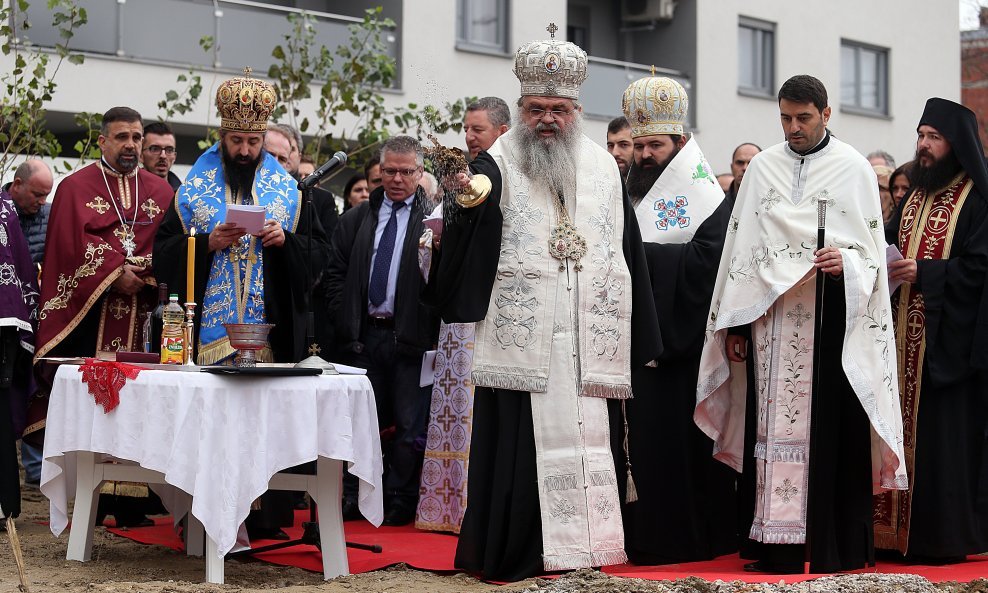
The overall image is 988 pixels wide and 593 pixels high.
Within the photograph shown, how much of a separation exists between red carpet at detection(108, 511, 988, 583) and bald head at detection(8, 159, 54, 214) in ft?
8.71

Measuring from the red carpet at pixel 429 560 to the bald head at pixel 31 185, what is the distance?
2656mm

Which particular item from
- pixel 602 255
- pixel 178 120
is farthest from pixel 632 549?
pixel 178 120

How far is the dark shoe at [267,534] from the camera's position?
7.50m

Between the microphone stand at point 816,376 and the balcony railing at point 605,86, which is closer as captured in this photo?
the microphone stand at point 816,376

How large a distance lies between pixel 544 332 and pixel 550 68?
1247mm

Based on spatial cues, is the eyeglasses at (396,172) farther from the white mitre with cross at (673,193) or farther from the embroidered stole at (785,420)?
the embroidered stole at (785,420)

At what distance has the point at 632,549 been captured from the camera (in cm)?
691

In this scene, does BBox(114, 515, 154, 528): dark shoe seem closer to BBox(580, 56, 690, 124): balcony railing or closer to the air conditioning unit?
BBox(580, 56, 690, 124): balcony railing

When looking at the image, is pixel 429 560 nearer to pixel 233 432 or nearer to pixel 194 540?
pixel 194 540

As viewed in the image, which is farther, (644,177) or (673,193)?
(644,177)

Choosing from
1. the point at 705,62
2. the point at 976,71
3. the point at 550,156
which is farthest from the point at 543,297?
the point at 976,71

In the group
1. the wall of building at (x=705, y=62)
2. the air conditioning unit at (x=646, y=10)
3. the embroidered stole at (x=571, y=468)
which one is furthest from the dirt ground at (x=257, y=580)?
the air conditioning unit at (x=646, y=10)

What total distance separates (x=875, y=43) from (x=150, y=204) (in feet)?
62.5

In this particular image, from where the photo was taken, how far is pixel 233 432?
5711 mm
